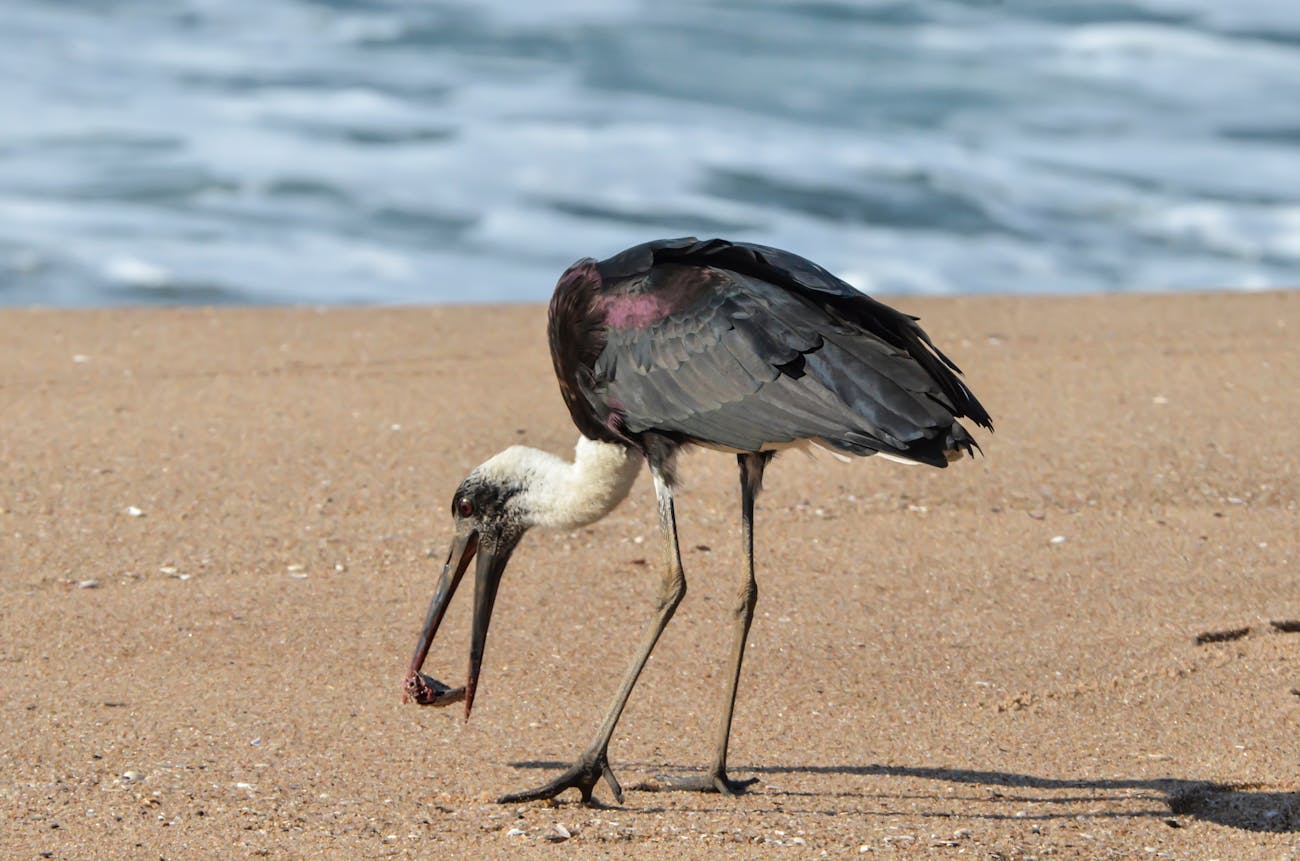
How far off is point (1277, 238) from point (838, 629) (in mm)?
11438

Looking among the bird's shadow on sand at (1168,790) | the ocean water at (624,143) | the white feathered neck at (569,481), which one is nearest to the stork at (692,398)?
the white feathered neck at (569,481)

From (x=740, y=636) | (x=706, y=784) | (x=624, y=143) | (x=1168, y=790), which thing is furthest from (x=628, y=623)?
(x=624, y=143)

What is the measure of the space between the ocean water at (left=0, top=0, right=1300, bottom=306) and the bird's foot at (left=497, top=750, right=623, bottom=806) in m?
9.03

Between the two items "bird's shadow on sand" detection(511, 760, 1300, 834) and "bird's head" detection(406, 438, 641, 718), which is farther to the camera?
"bird's head" detection(406, 438, 641, 718)

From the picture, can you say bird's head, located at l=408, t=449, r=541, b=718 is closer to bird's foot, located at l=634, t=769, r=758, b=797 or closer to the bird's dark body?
the bird's dark body

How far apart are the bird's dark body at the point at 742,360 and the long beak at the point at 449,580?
19.2 inches

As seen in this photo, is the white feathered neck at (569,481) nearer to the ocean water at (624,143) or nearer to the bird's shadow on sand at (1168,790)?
the bird's shadow on sand at (1168,790)

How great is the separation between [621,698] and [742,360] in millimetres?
982

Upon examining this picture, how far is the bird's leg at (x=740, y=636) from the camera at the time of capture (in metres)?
4.70

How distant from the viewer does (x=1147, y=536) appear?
22.3 feet

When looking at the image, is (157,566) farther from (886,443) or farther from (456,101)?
(456,101)

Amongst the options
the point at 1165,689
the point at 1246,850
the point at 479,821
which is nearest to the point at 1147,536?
the point at 1165,689

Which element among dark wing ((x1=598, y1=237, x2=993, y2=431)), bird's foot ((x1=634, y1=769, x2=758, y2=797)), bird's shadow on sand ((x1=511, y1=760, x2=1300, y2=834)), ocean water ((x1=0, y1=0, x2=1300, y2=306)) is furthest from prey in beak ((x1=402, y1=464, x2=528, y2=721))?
ocean water ((x1=0, y1=0, x2=1300, y2=306))

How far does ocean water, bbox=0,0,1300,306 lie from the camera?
14.6m
